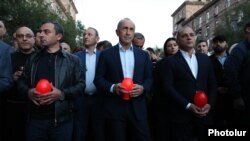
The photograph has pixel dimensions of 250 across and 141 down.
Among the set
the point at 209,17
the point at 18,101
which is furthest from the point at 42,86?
the point at 209,17

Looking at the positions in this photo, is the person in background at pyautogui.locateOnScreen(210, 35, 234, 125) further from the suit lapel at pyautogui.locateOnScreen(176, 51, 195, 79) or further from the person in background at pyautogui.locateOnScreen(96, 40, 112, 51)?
the person in background at pyautogui.locateOnScreen(96, 40, 112, 51)

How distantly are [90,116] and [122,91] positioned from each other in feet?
6.27

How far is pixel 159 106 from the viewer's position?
6.42m

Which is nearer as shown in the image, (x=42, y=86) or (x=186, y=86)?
(x=42, y=86)

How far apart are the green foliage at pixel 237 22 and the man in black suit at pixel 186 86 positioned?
2623cm

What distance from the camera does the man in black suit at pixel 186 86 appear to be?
4.96 meters

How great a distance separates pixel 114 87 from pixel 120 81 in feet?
0.81

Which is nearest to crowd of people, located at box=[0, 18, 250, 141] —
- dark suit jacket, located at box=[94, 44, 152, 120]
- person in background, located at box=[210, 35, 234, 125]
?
dark suit jacket, located at box=[94, 44, 152, 120]

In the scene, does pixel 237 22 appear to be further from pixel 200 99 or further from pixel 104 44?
pixel 200 99

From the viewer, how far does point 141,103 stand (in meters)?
Result: 4.93

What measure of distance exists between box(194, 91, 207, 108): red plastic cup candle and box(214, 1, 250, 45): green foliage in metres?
26.8

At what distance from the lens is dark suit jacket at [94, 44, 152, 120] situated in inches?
190

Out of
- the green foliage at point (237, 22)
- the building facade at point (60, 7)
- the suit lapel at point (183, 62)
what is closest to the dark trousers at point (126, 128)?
the suit lapel at point (183, 62)

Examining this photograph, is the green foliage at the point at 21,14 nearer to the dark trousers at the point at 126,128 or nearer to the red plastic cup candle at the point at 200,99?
the dark trousers at the point at 126,128
